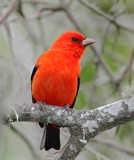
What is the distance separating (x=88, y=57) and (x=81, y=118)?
2.91 m

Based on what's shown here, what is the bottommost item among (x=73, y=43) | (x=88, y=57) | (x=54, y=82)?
(x=88, y=57)

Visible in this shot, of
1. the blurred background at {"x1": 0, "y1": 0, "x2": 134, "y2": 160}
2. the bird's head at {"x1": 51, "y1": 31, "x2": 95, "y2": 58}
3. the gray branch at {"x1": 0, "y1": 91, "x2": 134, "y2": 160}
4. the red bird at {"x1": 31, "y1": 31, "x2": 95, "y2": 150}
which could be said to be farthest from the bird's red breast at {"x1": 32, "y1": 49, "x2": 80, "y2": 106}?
the gray branch at {"x1": 0, "y1": 91, "x2": 134, "y2": 160}

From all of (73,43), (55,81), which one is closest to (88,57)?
(73,43)

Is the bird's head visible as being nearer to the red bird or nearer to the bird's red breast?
the red bird

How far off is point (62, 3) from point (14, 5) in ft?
3.53

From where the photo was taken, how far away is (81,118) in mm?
3748

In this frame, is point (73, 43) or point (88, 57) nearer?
point (73, 43)

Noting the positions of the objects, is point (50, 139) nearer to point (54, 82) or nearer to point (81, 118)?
point (54, 82)

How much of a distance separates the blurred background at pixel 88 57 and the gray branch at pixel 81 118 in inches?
47.5

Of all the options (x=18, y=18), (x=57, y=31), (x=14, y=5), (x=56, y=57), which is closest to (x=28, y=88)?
(x=56, y=57)

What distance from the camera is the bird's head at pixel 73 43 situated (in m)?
5.36

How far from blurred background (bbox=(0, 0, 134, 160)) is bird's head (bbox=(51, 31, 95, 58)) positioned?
44cm

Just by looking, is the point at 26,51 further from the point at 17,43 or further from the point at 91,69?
the point at 91,69

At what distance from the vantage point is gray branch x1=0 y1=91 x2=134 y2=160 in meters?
3.63
